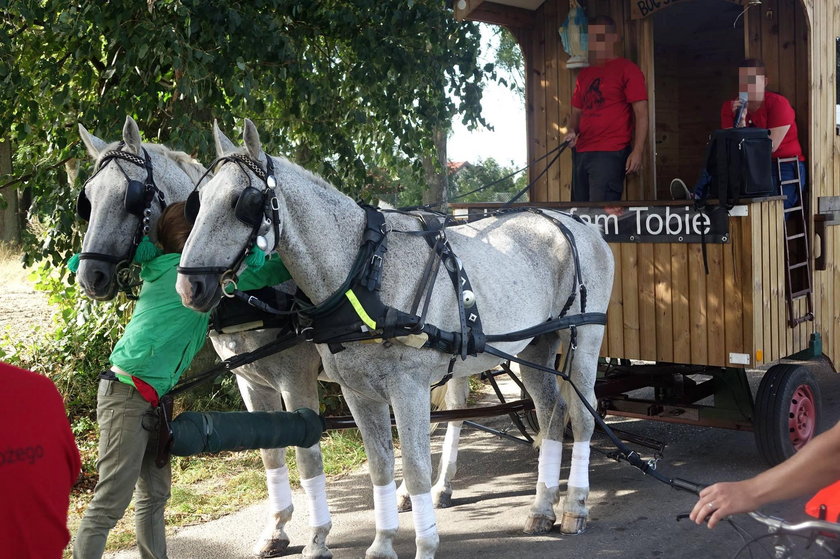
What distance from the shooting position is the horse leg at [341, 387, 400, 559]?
438 cm

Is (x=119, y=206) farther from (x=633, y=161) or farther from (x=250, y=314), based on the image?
(x=633, y=161)

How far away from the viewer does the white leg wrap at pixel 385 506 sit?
4.42 metres

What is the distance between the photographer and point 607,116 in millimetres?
6832

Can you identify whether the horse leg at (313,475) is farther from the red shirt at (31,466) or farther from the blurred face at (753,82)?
the blurred face at (753,82)

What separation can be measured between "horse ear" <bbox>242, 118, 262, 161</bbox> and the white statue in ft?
13.4

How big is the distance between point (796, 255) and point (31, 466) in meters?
5.67

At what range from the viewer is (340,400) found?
7.92 meters

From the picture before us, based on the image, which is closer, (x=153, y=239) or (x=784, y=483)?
(x=784, y=483)

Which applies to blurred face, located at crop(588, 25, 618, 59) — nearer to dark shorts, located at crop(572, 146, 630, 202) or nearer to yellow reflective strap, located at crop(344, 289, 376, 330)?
dark shorts, located at crop(572, 146, 630, 202)

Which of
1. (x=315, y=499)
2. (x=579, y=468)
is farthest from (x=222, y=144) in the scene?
(x=579, y=468)

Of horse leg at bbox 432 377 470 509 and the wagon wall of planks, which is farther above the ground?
the wagon wall of planks

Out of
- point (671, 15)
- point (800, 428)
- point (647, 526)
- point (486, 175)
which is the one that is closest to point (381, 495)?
point (647, 526)

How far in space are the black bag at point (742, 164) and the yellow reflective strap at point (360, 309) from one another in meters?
2.74

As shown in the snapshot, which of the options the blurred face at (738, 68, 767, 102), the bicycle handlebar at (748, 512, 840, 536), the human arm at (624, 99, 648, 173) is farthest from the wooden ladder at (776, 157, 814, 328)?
the bicycle handlebar at (748, 512, 840, 536)
